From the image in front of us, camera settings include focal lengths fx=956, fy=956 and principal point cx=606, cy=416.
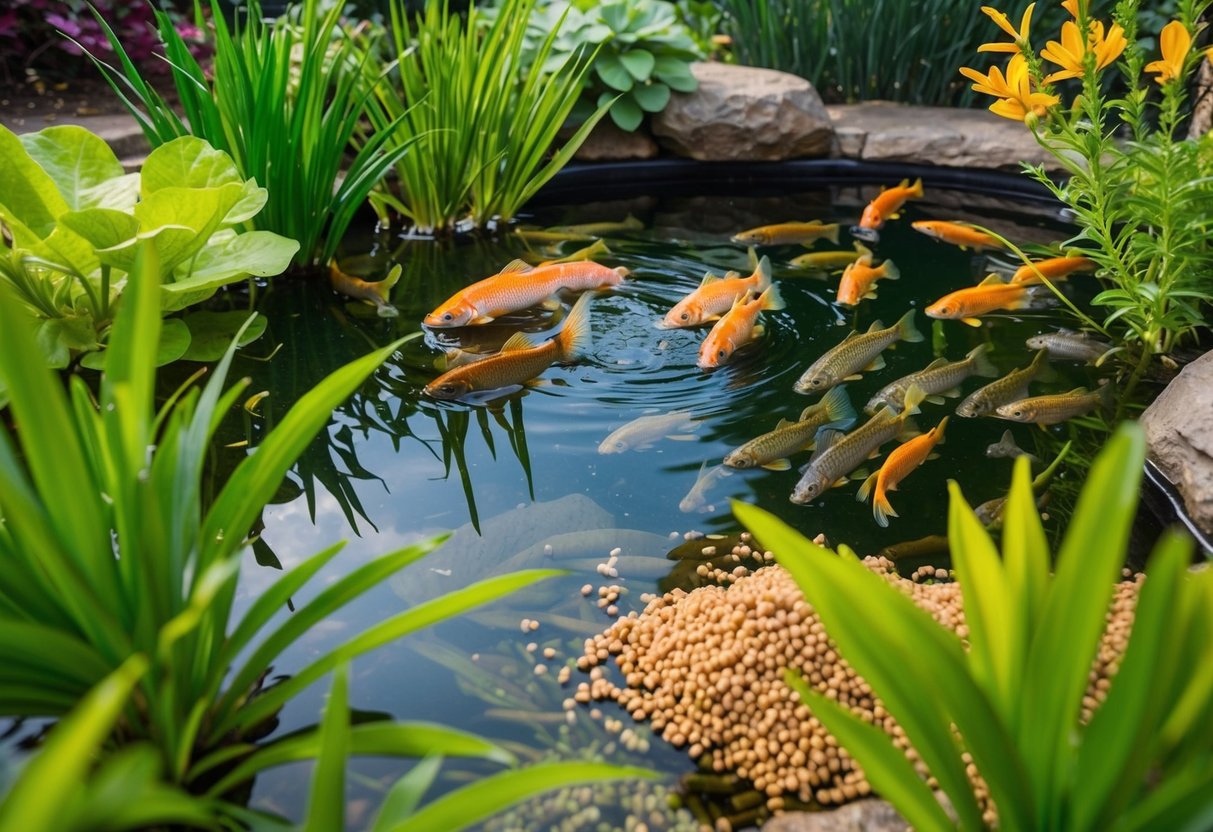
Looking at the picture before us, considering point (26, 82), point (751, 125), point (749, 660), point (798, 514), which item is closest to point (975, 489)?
point (798, 514)

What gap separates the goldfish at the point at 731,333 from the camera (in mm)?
3143

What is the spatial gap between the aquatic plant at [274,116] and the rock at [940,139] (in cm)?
333

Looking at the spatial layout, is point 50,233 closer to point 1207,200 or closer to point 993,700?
point 993,700

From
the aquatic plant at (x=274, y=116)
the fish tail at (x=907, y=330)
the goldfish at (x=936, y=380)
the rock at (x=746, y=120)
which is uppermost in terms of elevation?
the aquatic plant at (x=274, y=116)

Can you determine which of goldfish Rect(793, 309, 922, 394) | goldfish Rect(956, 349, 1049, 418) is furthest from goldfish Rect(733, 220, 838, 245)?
goldfish Rect(956, 349, 1049, 418)

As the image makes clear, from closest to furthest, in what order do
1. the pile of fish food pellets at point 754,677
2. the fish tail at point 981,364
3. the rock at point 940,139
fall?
1. the pile of fish food pellets at point 754,677
2. the fish tail at point 981,364
3. the rock at point 940,139

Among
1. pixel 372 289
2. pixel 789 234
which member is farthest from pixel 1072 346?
pixel 372 289

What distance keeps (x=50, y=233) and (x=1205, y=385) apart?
3215 millimetres

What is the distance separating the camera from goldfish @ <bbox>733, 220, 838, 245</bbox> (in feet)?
14.4

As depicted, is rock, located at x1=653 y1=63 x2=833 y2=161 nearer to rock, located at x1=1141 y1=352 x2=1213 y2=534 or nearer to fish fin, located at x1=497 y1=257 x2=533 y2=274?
fish fin, located at x1=497 y1=257 x2=533 y2=274

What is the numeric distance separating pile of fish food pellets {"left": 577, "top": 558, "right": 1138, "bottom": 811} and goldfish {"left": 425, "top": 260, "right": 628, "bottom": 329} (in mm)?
1579

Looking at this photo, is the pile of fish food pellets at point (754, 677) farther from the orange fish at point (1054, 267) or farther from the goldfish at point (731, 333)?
the orange fish at point (1054, 267)

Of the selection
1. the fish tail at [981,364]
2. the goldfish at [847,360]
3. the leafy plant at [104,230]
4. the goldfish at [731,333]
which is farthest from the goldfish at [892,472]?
the leafy plant at [104,230]

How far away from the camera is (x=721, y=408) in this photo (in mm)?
3025
